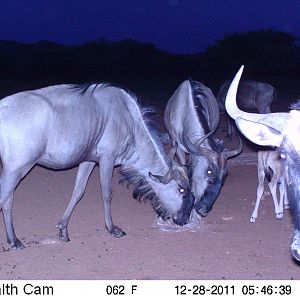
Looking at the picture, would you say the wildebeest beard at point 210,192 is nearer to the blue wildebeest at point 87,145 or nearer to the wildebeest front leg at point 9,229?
the blue wildebeest at point 87,145

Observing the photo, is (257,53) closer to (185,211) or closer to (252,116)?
(185,211)

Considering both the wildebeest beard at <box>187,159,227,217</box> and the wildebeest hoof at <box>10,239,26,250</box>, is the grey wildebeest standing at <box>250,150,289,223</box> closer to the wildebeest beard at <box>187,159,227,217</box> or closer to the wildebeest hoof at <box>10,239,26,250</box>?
the wildebeest beard at <box>187,159,227,217</box>

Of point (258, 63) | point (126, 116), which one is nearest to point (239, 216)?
point (126, 116)

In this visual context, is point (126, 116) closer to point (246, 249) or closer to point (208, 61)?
point (246, 249)

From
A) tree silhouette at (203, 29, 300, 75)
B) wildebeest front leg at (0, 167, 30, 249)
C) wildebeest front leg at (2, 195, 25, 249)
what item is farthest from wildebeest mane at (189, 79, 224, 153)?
tree silhouette at (203, 29, 300, 75)

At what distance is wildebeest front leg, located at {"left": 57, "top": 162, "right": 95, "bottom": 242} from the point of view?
304 inches

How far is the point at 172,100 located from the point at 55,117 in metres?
3.63

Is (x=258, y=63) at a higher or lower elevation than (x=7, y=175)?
lower

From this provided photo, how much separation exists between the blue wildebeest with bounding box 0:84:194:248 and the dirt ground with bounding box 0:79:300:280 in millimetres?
296

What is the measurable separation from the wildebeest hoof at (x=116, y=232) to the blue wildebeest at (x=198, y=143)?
1145 millimetres

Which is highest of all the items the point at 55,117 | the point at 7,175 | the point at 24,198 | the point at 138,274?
the point at 55,117

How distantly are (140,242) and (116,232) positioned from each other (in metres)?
0.43

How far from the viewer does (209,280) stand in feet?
20.5
